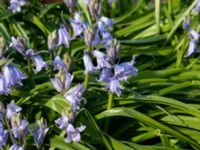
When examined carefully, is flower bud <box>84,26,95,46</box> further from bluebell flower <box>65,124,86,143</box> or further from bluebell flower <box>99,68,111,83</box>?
bluebell flower <box>65,124,86,143</box>

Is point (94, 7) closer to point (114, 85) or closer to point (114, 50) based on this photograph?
point (114, 50)

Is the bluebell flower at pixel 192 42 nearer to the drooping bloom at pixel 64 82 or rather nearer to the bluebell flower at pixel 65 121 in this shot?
the drooping bloom at pixel 64 82

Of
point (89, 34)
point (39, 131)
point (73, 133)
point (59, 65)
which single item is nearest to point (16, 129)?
point (39, 131)

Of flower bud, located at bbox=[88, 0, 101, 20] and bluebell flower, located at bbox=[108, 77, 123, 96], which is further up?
flower bud, located at bbox=[88, 0, 101, 20]

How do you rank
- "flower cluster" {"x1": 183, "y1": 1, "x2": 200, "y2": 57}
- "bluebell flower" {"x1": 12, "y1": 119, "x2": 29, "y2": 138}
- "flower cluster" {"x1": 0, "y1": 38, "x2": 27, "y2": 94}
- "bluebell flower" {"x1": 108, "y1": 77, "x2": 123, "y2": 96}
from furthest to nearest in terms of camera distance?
"flower cluster" {"x1": 183, "y1": 1, "x2": 200, "y2": 57}
"bluebell flower" {"x1": 108, "y1": 77, "x2": 123, "y2": 96}
"flower cluster" {"x1": 0, "y1": 38, "x2": 27, "y2": 94}
"bluebell flower" {"x1": 12, "y1": 119, "x2": 29, "y2": 138}

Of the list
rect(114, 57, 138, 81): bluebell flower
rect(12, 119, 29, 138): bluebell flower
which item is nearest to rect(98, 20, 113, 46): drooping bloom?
rect(114, 57, 138, 81): bluebell flower

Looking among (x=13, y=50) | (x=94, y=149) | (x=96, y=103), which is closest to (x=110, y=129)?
(x=96, y=103)

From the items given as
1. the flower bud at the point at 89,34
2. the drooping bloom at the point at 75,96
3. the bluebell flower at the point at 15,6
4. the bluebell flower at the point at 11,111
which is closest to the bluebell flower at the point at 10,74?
the bluebell flower at the point at 11,111
